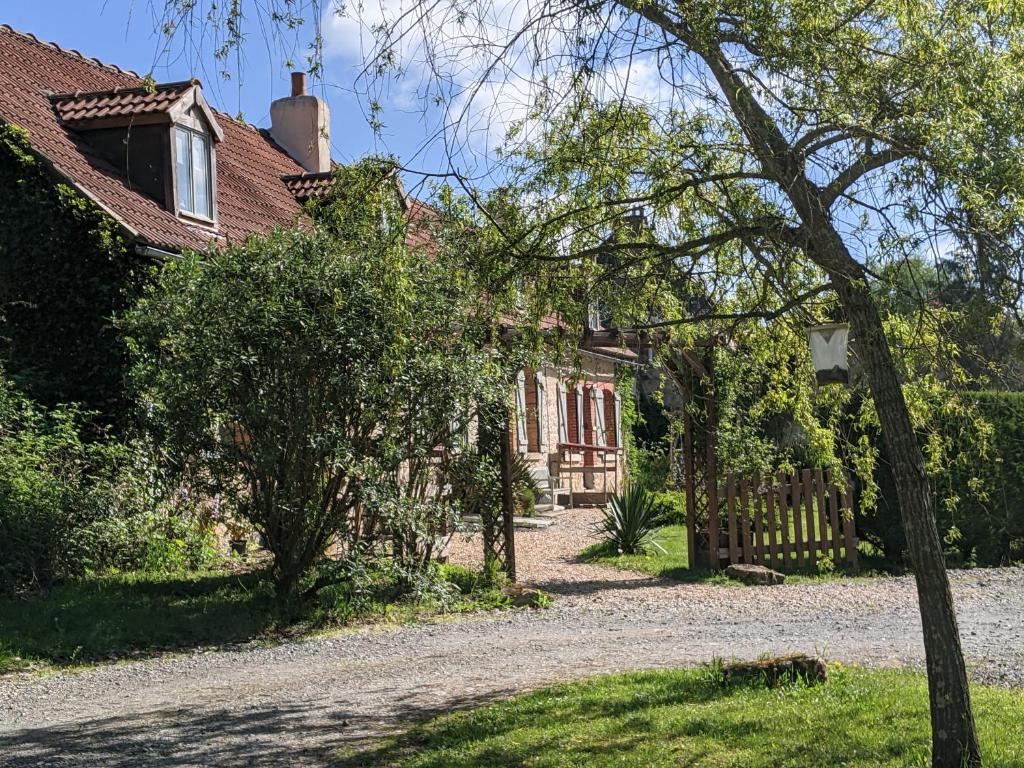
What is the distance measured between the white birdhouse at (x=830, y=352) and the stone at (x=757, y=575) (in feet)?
22.9

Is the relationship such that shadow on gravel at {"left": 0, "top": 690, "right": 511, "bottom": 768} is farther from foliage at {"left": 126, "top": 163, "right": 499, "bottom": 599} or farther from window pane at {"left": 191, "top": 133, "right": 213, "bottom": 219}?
window pane at {"left": 191, "top": 133, "right": 213, "bottom": 219}

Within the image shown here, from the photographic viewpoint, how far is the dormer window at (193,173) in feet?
54.2

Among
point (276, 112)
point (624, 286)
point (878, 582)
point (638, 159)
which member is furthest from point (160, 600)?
point (276, 112)

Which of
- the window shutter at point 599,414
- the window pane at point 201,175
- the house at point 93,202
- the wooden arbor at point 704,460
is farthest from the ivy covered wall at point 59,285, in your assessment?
the window shutter at point 599,414

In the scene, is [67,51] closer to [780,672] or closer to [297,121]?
[297,121]

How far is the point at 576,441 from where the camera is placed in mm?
28344

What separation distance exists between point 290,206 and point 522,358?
33.4 feet

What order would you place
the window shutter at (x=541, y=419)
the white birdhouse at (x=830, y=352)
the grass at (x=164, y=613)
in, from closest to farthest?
the white birdhouse at (x=830, y=352) < the grass at (x=164, y=613) < the window shutter at (x=541, y=419)

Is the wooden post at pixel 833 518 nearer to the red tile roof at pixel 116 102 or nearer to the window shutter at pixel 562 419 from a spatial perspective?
the red tile roof at pixel 116 102

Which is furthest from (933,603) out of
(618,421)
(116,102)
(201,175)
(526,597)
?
(618,421)

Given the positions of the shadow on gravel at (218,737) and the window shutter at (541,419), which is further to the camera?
the window shutter at (541,419)

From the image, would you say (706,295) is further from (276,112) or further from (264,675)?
(276,112)

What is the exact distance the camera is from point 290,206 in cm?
2050

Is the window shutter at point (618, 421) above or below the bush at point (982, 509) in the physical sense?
above
